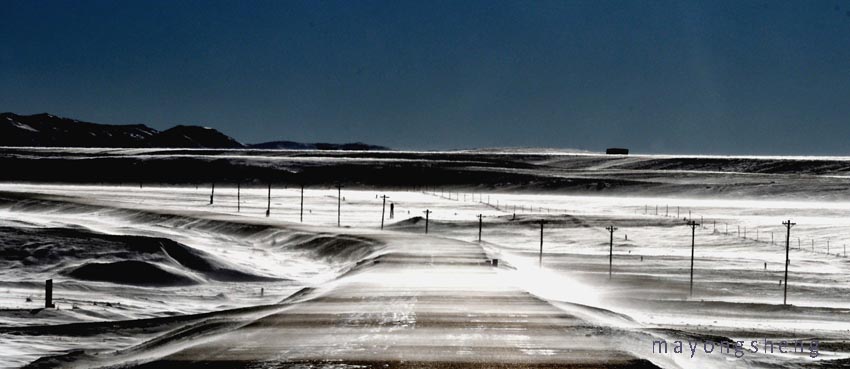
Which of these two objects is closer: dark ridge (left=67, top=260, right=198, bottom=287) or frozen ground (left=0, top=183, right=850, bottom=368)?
frozen ground (left=0, top=183, right=850, bottom=368)

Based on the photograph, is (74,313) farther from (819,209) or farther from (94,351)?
(819,209)

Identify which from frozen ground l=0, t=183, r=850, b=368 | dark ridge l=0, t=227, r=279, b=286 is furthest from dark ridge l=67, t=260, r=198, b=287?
frozen ground l=0, t=183, r=850, b=368

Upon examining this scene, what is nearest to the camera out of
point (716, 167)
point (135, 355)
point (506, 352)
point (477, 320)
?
point (506, 352)

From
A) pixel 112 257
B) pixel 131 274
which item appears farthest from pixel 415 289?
pixel 112 257

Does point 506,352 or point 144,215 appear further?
point 144,215

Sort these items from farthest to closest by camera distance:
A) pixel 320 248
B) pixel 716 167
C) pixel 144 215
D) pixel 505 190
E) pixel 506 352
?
pixel 716 167
pixel 505 190
pixel 144 215
pixel 320 248
pixel 506 352

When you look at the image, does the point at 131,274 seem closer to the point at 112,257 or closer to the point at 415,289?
the point at 112,257

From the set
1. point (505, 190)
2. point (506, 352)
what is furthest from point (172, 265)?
point (505, 190)

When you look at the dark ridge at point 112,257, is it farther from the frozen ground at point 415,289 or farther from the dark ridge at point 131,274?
the frozen ground at point 415,289

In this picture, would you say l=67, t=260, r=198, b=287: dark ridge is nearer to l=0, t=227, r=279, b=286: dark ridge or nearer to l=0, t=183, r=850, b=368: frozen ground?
l=0, t=227, r=279, b=286: dark ridge

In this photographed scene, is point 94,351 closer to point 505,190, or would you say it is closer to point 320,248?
point 320,248
